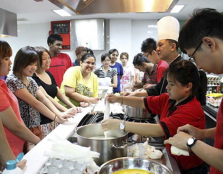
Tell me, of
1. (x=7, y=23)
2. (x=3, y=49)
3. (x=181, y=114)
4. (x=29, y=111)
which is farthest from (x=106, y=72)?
(x=181, y=114)

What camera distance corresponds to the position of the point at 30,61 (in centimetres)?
186

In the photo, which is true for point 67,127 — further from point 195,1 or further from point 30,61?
point 195,1

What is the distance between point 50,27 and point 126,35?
8.42ft

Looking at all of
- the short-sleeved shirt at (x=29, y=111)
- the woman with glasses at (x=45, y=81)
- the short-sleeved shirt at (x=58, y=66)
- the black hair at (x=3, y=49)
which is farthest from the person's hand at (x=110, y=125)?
the short-sleeved shirt at (x=58, y=66)

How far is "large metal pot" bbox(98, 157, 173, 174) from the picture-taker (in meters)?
0.96

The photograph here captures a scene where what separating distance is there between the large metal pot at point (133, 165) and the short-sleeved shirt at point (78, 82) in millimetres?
1610

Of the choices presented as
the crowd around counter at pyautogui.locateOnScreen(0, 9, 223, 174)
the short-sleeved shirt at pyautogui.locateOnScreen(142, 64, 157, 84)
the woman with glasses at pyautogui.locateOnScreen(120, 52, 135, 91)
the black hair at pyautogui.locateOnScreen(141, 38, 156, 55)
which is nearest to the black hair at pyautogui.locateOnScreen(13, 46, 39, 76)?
the crowd around counter at pyautogui.locateOnScreen(0, 9, 223, 174)

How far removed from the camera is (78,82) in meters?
2.58

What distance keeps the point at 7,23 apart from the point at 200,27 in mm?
3496

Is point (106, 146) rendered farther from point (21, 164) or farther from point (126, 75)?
point (126, 75)

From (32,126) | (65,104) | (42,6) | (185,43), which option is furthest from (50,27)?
(185,43)

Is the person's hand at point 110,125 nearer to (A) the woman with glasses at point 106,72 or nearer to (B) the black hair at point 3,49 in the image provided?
(B) the black hair at point 3,49

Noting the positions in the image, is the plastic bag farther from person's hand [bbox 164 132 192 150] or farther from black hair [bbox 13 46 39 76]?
black hair [bbox 13 46 39 76]

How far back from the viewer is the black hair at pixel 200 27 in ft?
2.68
